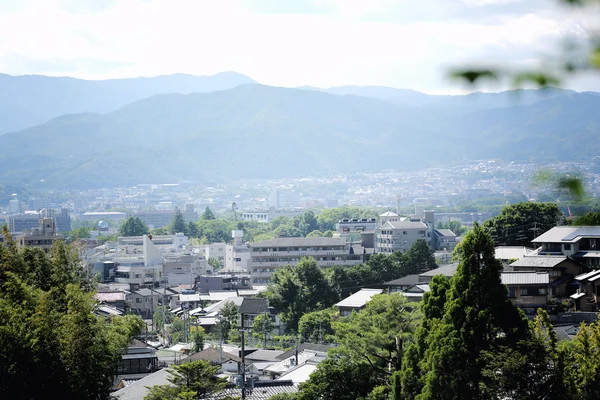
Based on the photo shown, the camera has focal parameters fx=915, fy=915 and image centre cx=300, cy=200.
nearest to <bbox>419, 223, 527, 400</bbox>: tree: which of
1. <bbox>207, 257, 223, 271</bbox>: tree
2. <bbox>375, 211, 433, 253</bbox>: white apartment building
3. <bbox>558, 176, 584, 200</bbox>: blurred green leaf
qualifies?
<bbox>558, 176, 584, 200</bbox>: blurred green leaf

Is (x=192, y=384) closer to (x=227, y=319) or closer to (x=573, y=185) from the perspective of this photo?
(x=573, y=185)

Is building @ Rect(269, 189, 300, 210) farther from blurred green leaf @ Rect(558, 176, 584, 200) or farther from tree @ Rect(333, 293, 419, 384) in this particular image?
blurred green leaf @ Rect(558, 176, 584, 200)

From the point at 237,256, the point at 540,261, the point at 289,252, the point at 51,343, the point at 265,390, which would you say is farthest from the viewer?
the point at 237,256

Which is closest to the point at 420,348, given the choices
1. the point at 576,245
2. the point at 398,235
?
the point at 576,245

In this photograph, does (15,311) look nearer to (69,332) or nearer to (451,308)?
(69,332)

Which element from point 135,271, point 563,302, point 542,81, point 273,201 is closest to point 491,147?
point 273,201
